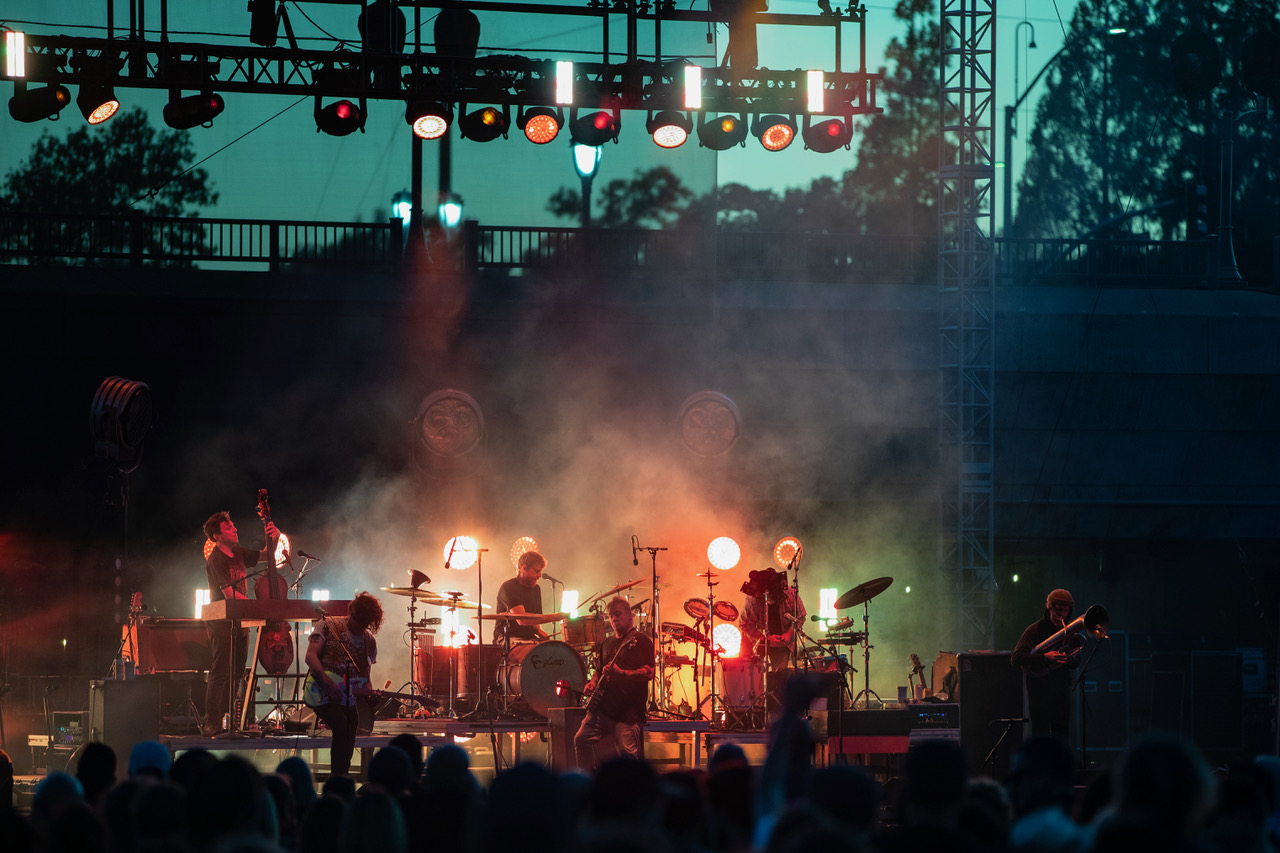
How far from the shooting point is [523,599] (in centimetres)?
1472

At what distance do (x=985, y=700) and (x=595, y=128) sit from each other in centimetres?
692

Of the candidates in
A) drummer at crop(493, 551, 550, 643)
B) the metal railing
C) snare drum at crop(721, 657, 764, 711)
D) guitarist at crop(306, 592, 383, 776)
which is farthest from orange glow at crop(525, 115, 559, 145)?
snare drum at crop(721, 657, 764, 711)

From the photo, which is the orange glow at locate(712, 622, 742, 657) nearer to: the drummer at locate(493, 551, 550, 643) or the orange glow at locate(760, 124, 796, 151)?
the drummer at locate(493, 551, 550, 643)

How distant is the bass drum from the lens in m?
13.7

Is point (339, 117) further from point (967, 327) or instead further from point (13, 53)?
point (967, 327)

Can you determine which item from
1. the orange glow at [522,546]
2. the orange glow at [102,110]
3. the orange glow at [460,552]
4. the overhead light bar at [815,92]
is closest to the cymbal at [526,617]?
the orange glow at [460,552]

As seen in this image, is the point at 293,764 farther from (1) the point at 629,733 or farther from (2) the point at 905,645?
(2) the point at 905,645

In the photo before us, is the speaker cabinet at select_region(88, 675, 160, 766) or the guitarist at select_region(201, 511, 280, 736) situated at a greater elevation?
the guitarist at select_region(201, 511, 280, 736)

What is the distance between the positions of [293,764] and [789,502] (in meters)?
13.7

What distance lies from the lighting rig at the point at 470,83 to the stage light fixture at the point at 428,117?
0.01m

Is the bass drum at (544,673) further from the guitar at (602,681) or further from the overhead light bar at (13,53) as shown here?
the overhead light bar at (13,53)

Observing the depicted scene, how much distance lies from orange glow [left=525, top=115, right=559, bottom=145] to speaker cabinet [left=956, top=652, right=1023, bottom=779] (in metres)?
6.69

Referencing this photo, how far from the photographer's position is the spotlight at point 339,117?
1366cm

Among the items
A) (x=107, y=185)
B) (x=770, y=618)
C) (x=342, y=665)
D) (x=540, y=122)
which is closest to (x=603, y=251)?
(x=540, y=122)
